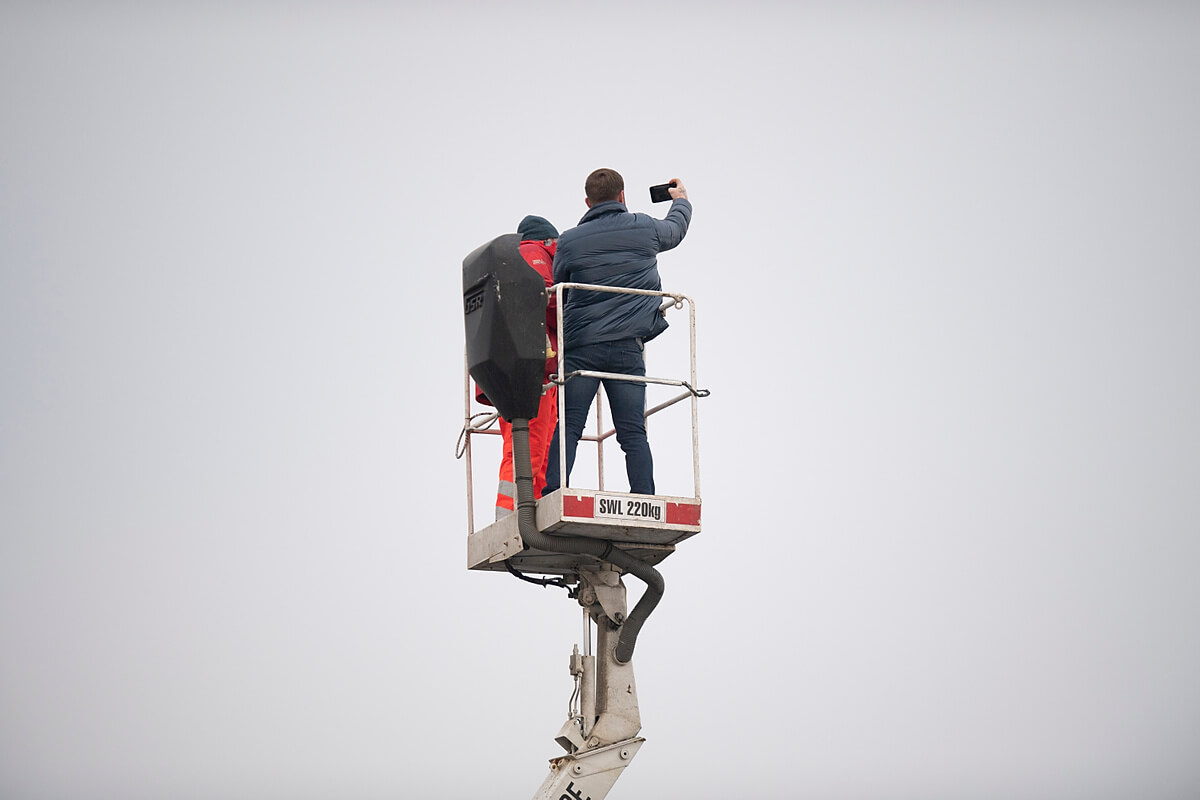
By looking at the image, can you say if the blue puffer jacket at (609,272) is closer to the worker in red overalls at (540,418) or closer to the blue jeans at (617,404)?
the blue jeans at (617,404)

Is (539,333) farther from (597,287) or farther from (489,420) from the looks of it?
(489,420)

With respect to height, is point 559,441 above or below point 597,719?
above

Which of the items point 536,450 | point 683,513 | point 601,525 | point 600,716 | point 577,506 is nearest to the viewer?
point 577,506

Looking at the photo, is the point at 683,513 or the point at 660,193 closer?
the point at 683,513

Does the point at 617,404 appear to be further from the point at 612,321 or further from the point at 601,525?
the point at 601,525

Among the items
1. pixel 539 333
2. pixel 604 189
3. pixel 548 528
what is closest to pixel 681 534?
pixel 548 528

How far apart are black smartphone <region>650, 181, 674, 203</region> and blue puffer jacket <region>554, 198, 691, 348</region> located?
56 centimetres

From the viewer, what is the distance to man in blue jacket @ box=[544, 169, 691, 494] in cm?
1259

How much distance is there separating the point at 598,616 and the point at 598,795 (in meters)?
1.40

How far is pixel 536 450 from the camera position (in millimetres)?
13219

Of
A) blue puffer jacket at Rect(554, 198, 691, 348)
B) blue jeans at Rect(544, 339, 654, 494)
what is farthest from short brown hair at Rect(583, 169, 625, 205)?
blue jeans at Rect(544, 339, 654, 494)

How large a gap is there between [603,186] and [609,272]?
782 mm

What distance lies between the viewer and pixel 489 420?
13.7m

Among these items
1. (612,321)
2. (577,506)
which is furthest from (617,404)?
(577,506)
